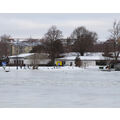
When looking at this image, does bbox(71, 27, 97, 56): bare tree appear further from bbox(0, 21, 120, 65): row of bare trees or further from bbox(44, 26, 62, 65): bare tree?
bbox(44, 26, 62, 65): bare tree

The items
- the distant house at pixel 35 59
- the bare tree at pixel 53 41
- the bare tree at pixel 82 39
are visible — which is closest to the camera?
the distant house at pixel 35 59

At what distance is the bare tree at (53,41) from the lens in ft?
292

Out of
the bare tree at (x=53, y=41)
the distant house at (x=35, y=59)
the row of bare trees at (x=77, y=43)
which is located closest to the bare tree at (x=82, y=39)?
the row of bare trees at (x=77, y=43)

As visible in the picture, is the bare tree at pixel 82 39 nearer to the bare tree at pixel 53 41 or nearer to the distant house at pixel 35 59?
the bare tree at pixel 53 41

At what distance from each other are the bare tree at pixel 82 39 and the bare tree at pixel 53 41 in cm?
1009

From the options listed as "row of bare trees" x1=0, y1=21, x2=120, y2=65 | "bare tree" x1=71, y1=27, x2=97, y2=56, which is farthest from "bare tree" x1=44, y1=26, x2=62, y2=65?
"bare tree" x1=71, y1=27, x2=97, y2=56

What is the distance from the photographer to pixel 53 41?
89.7m

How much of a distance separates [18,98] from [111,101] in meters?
4.59

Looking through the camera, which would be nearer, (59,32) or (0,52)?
(59,32)

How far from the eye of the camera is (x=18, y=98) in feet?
50.4

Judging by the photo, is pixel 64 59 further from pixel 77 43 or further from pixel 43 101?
pixel 43 101

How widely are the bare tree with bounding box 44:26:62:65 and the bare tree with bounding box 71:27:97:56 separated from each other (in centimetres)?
1009
